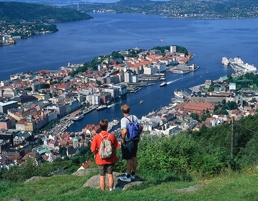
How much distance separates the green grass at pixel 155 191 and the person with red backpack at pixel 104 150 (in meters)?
0.07

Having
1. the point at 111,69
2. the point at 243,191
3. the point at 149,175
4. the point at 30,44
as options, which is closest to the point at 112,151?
the point at 149,175

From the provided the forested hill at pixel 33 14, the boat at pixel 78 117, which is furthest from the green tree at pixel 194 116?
the forested hill at pixel 33 14

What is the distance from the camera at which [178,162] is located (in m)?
2.01

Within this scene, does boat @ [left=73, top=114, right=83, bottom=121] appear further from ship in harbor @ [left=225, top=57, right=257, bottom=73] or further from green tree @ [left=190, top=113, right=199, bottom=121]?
ship in harbor @ [left=225, top=57, right=257, bottom=73]

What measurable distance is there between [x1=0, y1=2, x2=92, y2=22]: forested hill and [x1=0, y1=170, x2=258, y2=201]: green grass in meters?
34.3

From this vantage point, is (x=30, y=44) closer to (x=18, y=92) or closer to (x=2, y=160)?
(x=18, y=92)

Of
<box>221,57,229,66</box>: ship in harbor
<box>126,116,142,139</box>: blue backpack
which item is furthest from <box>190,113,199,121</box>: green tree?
<box>126,116,142,139</box>: blue backpack

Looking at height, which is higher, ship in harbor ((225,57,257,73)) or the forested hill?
the forested hill

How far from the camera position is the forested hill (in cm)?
3594

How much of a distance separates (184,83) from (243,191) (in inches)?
482

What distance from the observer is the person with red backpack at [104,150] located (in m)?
1.55

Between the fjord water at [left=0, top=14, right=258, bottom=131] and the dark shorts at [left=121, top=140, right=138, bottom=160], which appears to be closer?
the dark shorts at [left=121, top=140, right=138, bottom=160]

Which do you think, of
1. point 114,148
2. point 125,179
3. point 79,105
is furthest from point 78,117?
point 114,148

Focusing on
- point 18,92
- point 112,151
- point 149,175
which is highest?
point 112,151
